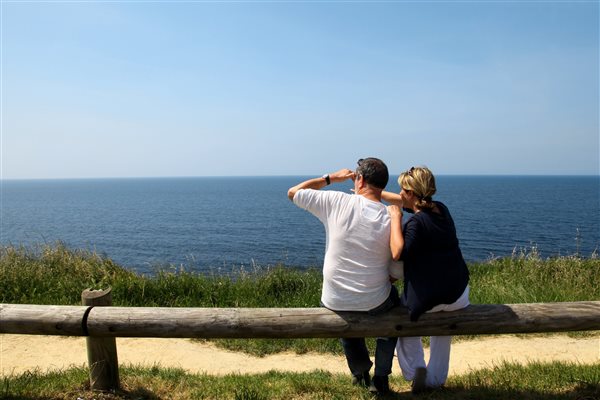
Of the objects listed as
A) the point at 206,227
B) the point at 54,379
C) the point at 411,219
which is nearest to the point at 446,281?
the point at 411,219

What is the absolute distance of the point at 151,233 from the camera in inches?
1668

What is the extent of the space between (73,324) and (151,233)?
133 feet

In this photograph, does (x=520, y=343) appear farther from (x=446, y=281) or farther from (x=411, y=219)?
(x=411, y=219)

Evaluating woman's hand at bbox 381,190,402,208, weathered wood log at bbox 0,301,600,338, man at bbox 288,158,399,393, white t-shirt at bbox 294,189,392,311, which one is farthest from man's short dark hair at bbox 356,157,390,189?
weathered wood log at bbox 0,301,600,338

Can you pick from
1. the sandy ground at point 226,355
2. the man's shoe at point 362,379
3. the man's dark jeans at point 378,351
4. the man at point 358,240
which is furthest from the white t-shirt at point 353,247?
the sandy ground at point 226,355

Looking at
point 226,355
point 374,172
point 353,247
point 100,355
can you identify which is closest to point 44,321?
point 100,355

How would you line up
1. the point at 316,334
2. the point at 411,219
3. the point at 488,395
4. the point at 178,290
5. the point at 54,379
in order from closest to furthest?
the point at 411,219, the point at 316,334, the point at 488,395, the point at 54,379, the point at 178,290

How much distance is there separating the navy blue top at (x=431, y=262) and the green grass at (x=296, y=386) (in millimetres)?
1110

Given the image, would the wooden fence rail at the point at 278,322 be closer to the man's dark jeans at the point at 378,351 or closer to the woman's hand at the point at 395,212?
the man's dark jeans at the point at 378,351

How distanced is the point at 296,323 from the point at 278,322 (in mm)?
159

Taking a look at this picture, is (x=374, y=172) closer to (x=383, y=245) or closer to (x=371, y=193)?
(x=371, y=193)

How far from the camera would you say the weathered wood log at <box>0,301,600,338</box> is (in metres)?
3.78

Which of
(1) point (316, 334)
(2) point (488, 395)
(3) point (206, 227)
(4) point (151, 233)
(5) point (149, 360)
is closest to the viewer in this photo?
(1) point (316, 334)

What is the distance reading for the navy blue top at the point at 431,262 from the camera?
3.54m
